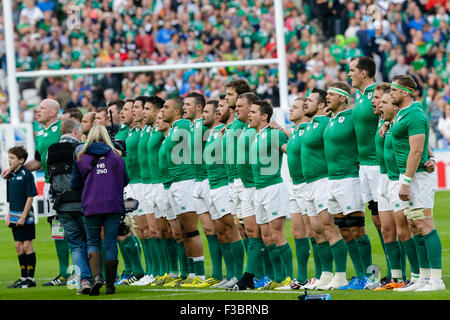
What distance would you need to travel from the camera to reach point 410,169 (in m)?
9.69

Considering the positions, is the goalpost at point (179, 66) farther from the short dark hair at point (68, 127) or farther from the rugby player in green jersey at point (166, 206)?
the short dark hair at point (68, 127)

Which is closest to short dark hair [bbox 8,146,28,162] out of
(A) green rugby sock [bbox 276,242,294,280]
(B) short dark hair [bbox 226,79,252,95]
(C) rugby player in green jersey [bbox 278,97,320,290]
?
(B) short dark hair [bbox 226,79,252,95]

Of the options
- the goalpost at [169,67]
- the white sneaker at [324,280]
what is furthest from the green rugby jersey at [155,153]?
the goalpost at [169,67]

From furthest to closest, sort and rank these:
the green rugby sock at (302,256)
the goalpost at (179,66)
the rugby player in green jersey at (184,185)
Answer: the goalpost at (179,66) → the rugby player in green jersey at (184,185) → the green rugby sock at (302,256)

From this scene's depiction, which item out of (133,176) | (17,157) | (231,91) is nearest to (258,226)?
(231,91)

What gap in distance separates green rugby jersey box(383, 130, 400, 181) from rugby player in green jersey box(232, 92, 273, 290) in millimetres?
1739

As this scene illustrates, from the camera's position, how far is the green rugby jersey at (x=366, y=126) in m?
10.6

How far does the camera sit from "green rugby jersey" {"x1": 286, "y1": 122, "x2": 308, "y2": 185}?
436 inches

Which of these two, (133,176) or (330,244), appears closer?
(330,244)

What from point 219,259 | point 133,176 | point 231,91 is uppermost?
point 231,91

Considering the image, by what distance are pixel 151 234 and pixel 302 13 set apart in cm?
1630

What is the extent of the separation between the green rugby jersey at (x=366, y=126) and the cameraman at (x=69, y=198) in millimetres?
3124

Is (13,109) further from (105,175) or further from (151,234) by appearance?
(105,175)

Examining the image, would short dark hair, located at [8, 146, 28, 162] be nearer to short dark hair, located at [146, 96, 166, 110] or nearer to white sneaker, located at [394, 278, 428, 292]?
short dark hair, located at [146, 96, 166, 110]
